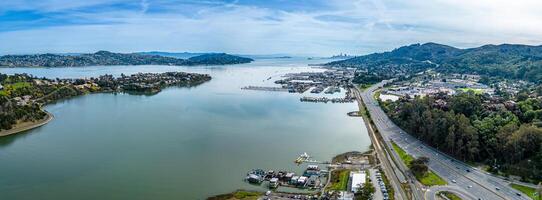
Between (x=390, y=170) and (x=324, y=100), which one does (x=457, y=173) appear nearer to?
(x=390, y=170)

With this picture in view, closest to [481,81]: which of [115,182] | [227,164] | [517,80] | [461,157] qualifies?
[517,80]

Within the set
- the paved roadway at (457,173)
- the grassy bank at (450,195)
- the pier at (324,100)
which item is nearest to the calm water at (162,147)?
the paved roadway at (457,173)

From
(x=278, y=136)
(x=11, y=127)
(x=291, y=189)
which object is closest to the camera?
(x=291, y=189)

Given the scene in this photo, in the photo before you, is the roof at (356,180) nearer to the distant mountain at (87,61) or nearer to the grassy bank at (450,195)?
the grassy bank at (450,195)

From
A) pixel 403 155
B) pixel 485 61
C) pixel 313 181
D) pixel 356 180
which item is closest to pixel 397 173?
pixel 356 180

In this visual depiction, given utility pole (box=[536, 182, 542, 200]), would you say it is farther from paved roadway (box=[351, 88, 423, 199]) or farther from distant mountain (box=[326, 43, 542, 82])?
distant mountain (box=[326, 43, 542, 82])

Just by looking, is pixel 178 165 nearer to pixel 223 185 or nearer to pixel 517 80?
pixel 223 185

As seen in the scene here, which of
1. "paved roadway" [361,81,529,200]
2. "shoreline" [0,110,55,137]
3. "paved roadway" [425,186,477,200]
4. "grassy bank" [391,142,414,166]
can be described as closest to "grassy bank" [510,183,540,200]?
"paved roadway" [361,81,529,200]
